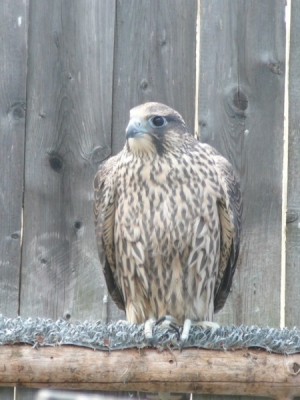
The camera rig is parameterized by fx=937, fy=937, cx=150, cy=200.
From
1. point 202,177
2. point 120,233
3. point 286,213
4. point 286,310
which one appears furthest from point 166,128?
point 286,310

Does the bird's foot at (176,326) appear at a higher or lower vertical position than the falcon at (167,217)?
lower

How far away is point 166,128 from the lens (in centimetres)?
373

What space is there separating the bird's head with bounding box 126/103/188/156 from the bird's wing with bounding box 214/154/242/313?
214 millimetres

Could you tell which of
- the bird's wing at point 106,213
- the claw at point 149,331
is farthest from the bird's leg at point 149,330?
the bird's wing at point 106,213

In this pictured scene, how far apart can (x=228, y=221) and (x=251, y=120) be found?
1.86 ft

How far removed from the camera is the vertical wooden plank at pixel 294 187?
4141 millimetres

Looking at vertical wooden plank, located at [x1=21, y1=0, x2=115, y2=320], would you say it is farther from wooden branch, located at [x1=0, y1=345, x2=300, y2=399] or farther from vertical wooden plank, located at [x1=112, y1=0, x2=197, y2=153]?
wooden branch, located at [x1=0, y1=345, x2=300, y2=399]

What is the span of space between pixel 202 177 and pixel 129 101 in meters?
0.60

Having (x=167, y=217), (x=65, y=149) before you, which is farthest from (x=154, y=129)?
(x=65, y=149)

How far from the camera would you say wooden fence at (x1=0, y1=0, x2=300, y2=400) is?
13.5 ft

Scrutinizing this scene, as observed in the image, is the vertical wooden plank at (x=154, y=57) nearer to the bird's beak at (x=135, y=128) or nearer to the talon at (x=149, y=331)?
the bird's beak at (x=135, y=128)

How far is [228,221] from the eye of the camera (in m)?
3.86

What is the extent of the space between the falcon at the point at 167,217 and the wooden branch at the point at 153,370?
47cm

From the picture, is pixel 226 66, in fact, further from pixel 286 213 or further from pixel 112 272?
pixel 112 272
